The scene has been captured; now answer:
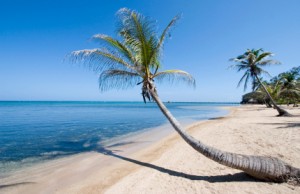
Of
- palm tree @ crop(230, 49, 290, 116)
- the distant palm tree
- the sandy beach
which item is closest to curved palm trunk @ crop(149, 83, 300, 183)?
the sandy beach

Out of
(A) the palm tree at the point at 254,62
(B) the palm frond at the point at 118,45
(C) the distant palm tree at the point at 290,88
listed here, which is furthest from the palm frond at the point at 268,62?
(B) the palm frond at the point at 118,45

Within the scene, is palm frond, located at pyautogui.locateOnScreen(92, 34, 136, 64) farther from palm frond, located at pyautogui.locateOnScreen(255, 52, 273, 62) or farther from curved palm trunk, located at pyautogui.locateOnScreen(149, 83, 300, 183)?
palm frond, located at pyautogui.locateOnScreen(255, 52, 273, 62)

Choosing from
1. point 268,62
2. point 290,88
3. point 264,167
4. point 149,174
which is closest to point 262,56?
point 268,62

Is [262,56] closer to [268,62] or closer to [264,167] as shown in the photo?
[268,62]

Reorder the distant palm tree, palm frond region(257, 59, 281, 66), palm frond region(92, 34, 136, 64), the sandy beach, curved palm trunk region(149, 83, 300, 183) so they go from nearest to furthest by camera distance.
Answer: curved palm trunk region(149, 83, 300, 183) → the sandy beach → palm frond region(92, 34, 136, 64) → palm frond region(257, 59, 281, 66) → the distant palm tree

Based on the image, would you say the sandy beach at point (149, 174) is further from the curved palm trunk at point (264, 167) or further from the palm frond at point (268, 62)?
the palm frond at point (268, 62)

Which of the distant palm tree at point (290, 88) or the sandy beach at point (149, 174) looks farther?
the distant palm tree at point (290, 88)

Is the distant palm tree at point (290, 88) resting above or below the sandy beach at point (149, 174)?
above

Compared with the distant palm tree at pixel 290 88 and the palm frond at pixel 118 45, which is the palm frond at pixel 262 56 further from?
the palm frond at pixel 118 45

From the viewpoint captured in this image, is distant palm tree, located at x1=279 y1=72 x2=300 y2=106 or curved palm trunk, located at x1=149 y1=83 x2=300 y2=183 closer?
curved palm trunk, located at x1=149 y1=83 x2=300 y2=183

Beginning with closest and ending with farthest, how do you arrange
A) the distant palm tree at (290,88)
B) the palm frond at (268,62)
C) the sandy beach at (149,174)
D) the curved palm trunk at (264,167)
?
1. the curved palm trunk at (264,167)
2. the sandy beach at (149,174)
3. the palm frond at (268,62)
4. the distant palm tree at (290,88)

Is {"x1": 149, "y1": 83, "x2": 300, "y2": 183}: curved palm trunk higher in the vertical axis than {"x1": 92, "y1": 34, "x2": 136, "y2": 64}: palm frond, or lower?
lower

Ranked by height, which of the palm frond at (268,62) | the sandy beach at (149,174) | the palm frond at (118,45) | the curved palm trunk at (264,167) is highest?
the palm frond at (268,62)

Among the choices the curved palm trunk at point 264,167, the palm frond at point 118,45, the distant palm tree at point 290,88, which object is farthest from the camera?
the distant palm tree at point 290,88
